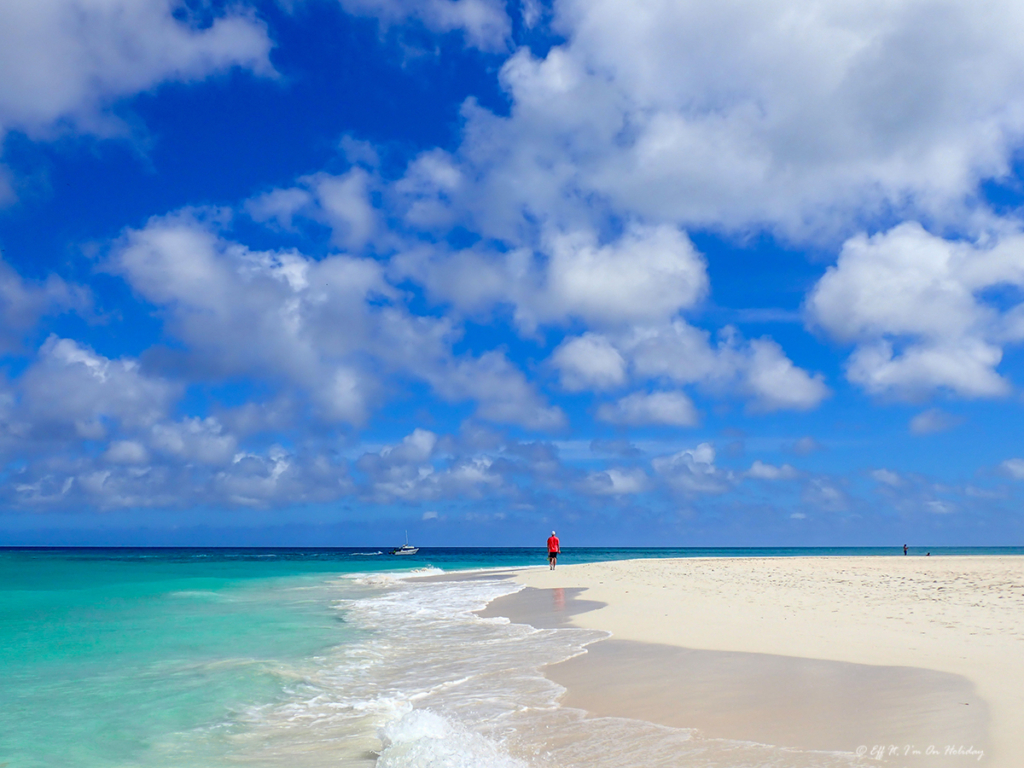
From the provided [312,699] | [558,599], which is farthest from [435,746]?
[558,599]

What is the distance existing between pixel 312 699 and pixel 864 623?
10621 millimetres

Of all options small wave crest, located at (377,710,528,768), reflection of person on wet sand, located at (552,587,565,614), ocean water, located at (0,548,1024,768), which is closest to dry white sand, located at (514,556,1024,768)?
reflection of person on wet sand, located at (552,587,565,614)

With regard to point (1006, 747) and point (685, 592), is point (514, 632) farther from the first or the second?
point (1006, 747)

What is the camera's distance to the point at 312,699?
10555 mm

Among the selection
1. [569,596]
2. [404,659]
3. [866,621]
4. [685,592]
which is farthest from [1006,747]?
[569,596]

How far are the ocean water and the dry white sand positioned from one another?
2062mm

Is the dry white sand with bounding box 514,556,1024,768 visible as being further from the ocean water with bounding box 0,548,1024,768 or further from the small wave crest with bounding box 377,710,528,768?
the small wave crest with bounding box 377,710,528,768

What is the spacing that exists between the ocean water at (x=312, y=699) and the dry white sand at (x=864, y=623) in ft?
6.77

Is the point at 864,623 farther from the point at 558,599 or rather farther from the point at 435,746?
the point at 558,599

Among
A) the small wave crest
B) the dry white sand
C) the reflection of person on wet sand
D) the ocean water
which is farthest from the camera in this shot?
the reflection of person on wet sand

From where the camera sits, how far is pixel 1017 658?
30.2ft

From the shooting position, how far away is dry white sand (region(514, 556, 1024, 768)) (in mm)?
8656

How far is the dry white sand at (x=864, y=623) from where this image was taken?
341 inches

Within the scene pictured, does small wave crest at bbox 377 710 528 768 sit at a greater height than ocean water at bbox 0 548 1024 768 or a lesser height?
→ greater
